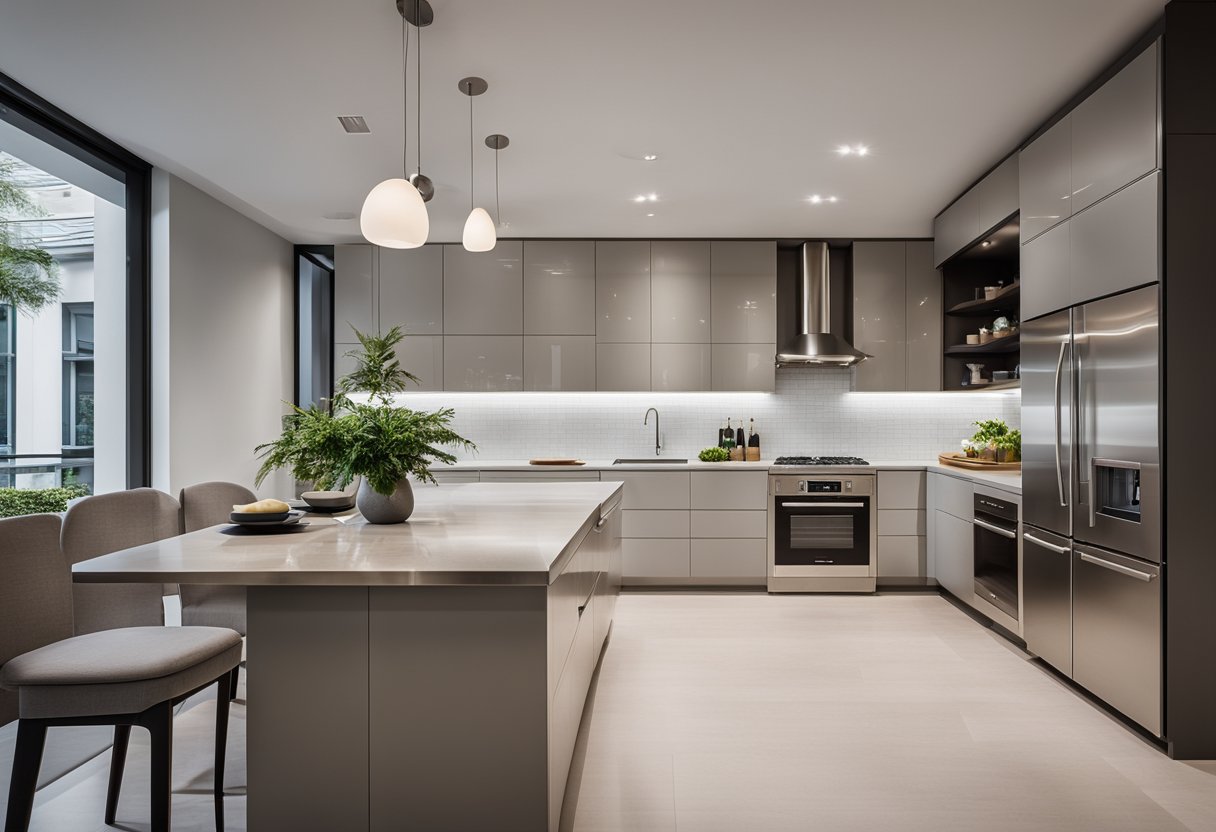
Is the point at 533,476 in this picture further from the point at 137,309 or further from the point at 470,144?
the point at 137,309

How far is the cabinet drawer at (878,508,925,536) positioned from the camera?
479cm

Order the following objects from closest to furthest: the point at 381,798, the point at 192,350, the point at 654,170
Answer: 1. the point at 381,798
2. the point at 654,170
3. the point at 192,350

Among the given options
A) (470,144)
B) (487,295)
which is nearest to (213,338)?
(487,295)

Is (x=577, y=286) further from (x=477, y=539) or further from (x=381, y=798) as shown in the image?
(x=381, y=798)

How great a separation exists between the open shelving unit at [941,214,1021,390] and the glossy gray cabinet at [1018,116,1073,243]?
47.5 inches

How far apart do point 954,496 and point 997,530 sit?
0.66 metres

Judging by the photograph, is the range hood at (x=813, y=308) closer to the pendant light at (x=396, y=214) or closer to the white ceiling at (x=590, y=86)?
the white ceiling at (x=590, y=86)

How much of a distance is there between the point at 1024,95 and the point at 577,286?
3.06m

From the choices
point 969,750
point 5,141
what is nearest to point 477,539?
point 969,750

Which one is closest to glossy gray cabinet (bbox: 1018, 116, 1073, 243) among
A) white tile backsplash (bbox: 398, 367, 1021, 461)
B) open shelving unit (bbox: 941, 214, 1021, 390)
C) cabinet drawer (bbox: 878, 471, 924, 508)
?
open shelving unit (bbox: 941, 214, 1021, 390)

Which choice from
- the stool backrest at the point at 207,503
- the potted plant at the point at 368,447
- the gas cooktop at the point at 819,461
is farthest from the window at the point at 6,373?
the gas cooktop at the point at 819,461

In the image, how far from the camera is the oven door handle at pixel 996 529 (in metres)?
3.52

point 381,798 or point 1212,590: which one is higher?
point 1212,590

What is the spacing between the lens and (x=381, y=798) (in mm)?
1592
